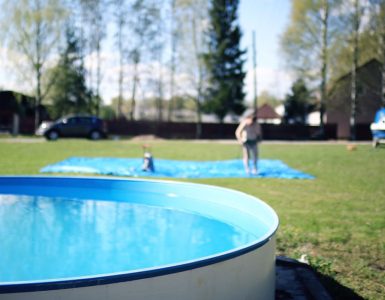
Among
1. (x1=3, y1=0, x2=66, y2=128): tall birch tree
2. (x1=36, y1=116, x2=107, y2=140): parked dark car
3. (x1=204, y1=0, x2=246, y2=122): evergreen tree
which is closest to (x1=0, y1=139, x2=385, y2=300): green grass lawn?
(x1=36, y1=116, x2=107, y2=140): parked dark car

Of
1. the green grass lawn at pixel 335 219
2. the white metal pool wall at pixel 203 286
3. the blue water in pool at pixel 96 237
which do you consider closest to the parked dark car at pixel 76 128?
the green grass lawn at pixel 335 219

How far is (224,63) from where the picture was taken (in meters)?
35.2

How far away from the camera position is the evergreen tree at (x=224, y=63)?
114ft

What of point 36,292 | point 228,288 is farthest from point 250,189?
point 36,292

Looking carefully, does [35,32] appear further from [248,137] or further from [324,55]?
[248,137]

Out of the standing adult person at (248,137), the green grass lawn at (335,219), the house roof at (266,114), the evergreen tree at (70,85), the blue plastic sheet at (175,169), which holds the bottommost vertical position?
the green grass lawn at (335,219)

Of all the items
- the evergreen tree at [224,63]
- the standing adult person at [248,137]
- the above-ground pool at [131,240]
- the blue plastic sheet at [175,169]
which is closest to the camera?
the above-ground pool at [131,240]

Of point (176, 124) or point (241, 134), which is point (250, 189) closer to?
point (241, 134)

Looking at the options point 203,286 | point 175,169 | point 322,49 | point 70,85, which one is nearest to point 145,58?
point 70,85

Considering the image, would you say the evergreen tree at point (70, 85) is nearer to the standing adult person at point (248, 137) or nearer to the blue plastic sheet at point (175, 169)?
the blue plastic sheet at point (175, 169)

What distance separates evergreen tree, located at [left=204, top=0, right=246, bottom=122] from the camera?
34781 millimetres

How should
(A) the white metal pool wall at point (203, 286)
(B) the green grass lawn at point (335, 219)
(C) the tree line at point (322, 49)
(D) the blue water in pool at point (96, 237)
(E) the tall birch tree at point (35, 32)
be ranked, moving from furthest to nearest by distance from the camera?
(E) the tall birch tree at point (35, 32) → (C) the tree line at point (322, 49) → (D) the blue water in pool at point (96, 237) → (B) the green grass lawn at point (335, 219) → (A) the white metal pool wall at point (203, 286)

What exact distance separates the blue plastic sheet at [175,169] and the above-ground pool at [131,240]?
2466 mm

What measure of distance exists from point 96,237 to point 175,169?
600 cm
